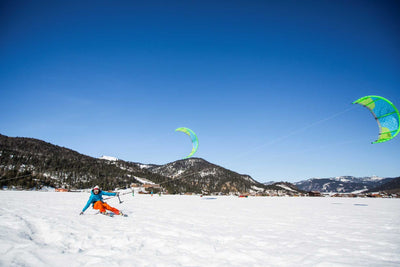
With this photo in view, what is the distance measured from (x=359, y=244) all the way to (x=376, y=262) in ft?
5.79

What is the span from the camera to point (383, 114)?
17453 millimetres

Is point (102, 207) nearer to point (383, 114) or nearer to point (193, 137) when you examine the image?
point (193, 137)

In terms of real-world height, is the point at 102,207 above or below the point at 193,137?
below

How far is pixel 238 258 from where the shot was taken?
5.07 meters

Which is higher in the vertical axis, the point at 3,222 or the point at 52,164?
the point at 52,164

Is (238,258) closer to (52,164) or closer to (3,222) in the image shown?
(3,222)

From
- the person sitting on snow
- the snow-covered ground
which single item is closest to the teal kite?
the person sitting on snow

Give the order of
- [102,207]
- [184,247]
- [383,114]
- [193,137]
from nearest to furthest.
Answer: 1. [184,247]
2. [102,207]
3. [383,114]
4. [193,137]

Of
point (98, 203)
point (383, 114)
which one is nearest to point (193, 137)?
point (98, 203)

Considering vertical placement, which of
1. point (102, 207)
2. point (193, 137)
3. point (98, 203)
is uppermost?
point (193, 137)

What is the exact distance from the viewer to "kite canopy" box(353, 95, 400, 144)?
16.3 meters

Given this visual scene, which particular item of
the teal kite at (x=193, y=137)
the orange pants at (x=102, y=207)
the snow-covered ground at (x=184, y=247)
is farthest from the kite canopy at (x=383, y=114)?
the orange pants at (x=102, y=207)

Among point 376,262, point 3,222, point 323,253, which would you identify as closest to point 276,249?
point 323,253

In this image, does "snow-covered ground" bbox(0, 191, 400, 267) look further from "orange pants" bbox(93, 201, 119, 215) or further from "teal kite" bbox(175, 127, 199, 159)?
"teal kite" bbox(175, 127, 199, 159)
